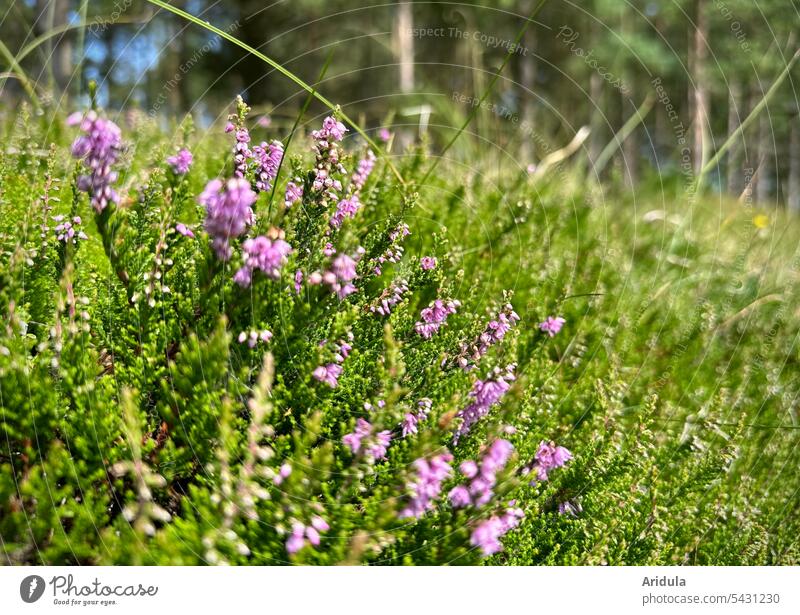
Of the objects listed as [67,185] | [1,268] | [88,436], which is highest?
[67,185]

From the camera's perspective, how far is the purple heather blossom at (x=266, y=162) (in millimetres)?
1772

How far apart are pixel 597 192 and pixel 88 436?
4.89m

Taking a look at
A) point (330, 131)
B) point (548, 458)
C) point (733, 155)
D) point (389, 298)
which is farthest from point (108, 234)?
point (733, 155)

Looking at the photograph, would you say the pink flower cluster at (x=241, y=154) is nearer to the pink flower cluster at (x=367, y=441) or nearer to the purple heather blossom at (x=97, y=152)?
the purple heather blossom at (x=97, y=152)

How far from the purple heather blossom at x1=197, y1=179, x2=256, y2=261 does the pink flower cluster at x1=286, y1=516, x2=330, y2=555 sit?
0.64m

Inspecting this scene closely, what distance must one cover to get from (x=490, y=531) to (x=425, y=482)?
18 centimetres

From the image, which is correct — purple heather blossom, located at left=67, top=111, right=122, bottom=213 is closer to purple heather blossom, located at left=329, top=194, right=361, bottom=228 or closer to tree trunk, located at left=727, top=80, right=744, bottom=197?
purple heather blossom, located at left=329, top=194, right=361, bottom=228

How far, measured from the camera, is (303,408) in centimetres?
168

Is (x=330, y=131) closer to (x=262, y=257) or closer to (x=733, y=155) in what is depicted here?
(x=262, y=257)

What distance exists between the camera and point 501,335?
5.99ft

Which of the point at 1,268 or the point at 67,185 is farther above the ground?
the point at 67,185
